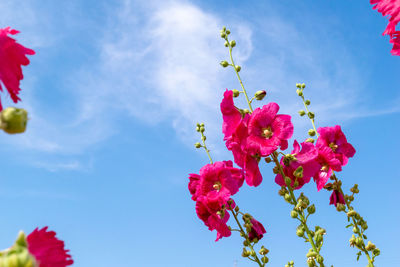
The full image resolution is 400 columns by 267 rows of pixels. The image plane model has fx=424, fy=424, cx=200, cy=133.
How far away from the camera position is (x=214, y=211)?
279 centimetres

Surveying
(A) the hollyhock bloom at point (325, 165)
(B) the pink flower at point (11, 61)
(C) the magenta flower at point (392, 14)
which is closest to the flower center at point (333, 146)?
(A) the hollyhock bloom at point (325, 165)

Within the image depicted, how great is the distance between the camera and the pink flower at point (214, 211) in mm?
2764

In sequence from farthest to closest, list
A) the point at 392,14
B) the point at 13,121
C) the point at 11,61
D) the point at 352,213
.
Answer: the point at 352,213
the point at 392,14
the point at 11,61
the point at 13,121

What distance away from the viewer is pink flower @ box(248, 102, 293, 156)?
101 inches

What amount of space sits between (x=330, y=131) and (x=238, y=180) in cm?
76

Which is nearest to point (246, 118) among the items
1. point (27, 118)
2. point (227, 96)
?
point (227, 96)

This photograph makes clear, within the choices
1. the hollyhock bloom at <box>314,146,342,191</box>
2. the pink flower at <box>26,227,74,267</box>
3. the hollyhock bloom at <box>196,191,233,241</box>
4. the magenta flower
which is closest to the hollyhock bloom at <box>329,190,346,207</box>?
the hollyhock bloom at <box>314,146,342,191</box>

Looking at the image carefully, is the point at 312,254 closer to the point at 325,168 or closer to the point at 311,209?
the point at 311,209

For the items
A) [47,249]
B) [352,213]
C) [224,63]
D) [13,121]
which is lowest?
[47,249]

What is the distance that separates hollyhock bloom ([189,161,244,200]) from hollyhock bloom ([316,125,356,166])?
63 cm

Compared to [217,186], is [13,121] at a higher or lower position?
lower

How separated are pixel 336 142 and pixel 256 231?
885 millimetres

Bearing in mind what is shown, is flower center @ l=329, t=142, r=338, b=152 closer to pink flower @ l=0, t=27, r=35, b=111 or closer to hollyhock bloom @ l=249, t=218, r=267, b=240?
hollyhock bloom @ l=249, t=218, r=267, b=240

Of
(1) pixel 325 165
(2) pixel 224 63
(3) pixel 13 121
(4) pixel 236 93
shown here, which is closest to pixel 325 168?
(1) pixel 325 165
